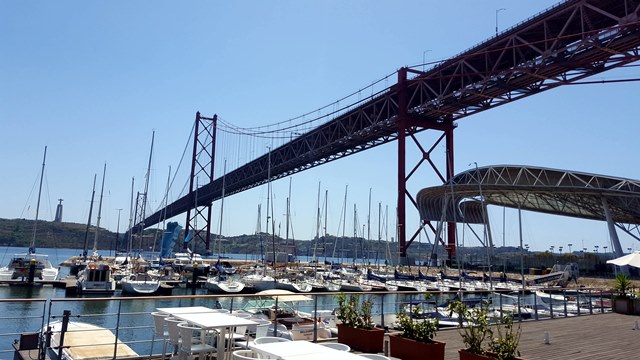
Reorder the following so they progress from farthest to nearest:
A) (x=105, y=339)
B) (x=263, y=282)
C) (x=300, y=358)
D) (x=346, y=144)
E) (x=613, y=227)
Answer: (x=346, y=144)
(x=613, y=227)
(x=263, y=282)
(x=105, y=339)
(x=300, y=358)

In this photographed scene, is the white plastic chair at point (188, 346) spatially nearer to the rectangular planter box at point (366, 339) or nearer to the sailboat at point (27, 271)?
the rectangular planter box at point (366, 339)

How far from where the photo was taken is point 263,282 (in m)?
34.3

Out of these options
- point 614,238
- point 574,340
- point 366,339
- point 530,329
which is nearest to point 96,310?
point 366,339

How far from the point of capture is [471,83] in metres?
35.6

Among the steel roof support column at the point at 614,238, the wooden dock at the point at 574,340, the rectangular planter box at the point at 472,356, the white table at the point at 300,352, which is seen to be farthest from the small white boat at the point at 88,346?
the steel roof support column at the point at 614,238

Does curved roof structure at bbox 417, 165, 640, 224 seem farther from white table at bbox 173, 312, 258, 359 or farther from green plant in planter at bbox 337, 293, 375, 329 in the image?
white table at bbox 173, 312, 258, 359

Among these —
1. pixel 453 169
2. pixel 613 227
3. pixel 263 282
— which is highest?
pixel 453 169

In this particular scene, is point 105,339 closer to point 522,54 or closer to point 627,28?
point 627,28

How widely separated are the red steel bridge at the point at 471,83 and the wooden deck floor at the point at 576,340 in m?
15.1

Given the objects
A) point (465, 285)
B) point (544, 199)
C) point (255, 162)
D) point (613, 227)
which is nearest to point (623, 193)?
point (613, 227)

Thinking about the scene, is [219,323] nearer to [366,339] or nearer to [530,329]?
[366,339]

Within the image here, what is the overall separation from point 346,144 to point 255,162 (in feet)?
53.4

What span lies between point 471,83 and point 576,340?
28.7 metres

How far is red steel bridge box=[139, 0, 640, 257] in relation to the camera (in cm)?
2586
